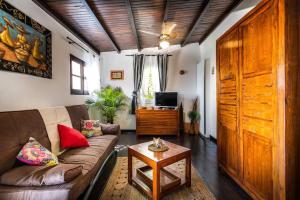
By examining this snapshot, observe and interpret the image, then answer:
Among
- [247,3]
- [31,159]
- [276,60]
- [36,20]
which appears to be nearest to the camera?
[276,60]

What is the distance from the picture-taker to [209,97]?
13.4 ft

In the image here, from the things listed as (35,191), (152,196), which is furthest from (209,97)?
(35,191)

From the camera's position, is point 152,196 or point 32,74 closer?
point 152,196

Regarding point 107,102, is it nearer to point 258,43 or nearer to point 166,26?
point 166,26

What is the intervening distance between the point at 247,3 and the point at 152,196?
3433 mm

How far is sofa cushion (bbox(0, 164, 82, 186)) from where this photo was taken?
115cm

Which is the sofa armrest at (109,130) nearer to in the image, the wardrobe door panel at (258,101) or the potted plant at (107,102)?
the potted plant at (107,102)

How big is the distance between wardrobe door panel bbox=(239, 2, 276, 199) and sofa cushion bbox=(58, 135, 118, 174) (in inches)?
69.1

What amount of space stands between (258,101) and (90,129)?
2.57m

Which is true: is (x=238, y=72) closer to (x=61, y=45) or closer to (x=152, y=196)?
(x=152, y=196)

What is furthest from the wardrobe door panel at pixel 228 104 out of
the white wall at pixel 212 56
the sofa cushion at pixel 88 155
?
the sofa cushion at pixel 88 155

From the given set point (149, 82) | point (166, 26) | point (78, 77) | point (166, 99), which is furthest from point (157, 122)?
point (166, 26)

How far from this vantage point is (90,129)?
2.73 m

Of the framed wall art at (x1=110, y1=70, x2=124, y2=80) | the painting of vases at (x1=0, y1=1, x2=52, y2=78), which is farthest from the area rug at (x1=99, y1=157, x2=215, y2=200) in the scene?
the framed wall art at (x1=110, y1=70, x2=124, y2=80)
